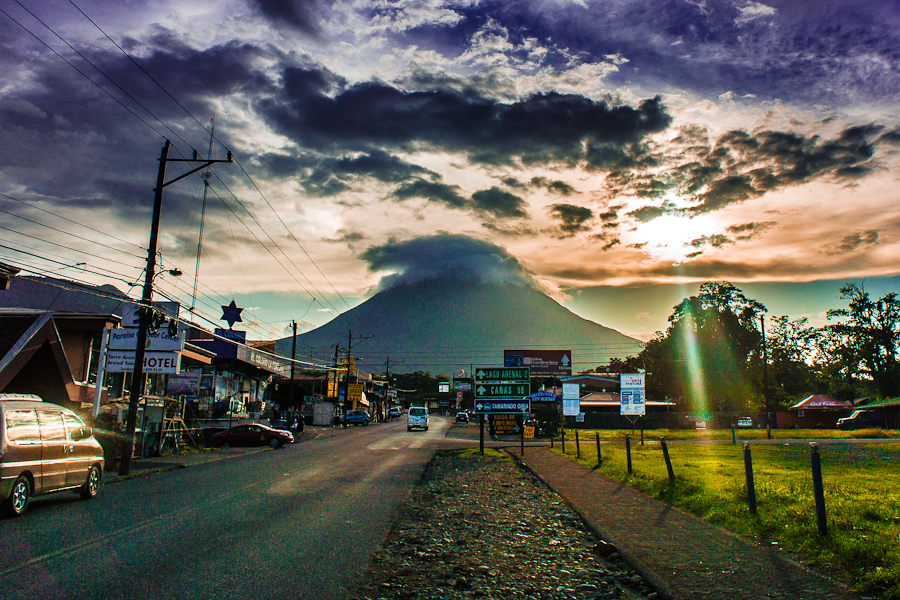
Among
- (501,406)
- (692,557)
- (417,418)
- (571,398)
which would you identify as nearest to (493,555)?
(692,557)

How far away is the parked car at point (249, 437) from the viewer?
34625mm

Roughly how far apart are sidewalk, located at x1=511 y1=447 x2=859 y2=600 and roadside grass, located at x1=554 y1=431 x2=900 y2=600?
0.37 m

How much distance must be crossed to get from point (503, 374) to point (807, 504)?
65.1 feet

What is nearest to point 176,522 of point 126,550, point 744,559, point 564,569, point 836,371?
point 126,550

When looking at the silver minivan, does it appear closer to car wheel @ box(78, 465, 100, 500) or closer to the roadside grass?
car wheel @ box(78, 465, 100, 500)

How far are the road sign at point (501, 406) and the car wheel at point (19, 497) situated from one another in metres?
20.7

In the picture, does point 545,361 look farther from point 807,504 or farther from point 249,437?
point 807,504

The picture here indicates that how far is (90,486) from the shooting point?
13.5 metres

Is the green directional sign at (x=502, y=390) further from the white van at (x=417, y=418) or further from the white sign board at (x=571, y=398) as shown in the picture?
the white van at (x=417, y=418)

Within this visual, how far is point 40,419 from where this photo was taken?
1227cm

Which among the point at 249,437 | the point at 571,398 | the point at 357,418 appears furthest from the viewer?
the point at 357,418

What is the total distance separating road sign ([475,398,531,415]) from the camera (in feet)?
97.3

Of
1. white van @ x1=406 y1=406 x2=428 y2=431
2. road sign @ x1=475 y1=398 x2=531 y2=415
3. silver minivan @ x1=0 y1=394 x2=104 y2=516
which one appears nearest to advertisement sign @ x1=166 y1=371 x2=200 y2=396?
white van @ x1=406 y1=406 x2=428 y2=431

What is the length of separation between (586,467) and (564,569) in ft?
46.3
